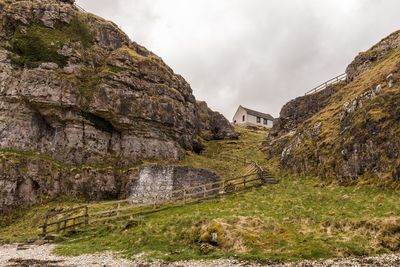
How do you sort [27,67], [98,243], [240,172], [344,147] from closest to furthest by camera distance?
[98,243] → [344,147] → [27,67] → [240,172]

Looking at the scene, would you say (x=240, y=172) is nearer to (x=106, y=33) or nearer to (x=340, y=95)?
(x=340, y=95)

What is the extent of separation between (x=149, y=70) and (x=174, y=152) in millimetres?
15744

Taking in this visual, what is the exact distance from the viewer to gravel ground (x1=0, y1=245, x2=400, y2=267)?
55.8ft

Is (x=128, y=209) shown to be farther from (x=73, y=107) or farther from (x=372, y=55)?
(x=372, y=55)

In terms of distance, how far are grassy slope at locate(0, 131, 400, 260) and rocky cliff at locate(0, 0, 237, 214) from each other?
11925 mm

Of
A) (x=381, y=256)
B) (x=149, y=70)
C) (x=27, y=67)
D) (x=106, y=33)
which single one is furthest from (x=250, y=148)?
(x=381, y=256)

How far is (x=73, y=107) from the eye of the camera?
160 ft

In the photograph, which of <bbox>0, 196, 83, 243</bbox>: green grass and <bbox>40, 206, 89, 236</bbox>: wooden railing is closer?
<bbox>40, 206, 89, 236</bbox>: wooden railing

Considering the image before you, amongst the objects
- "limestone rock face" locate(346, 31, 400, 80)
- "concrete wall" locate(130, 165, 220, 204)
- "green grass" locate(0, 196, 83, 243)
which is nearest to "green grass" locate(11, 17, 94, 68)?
"green grass" locate(0, 196, 83, 243)

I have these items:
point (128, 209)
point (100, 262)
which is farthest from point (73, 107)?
point (100, 262)

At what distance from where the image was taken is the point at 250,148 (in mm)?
71625

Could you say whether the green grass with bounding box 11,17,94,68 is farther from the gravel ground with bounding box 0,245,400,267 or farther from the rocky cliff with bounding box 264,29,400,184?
the rocky cliff with bounding box 264,29,400,184

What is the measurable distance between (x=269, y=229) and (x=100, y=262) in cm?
1077

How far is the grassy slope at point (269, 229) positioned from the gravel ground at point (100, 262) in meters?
0.94
